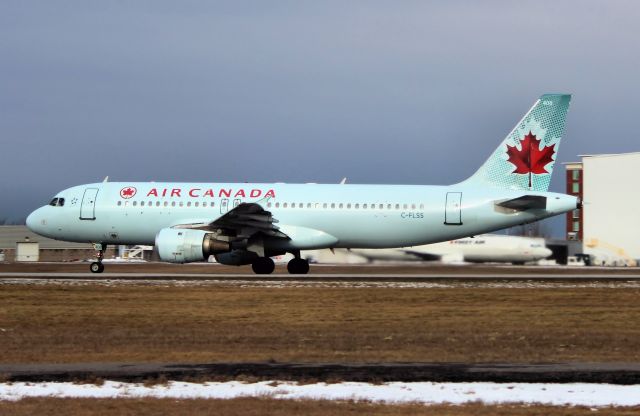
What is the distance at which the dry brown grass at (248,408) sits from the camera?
12.2 m

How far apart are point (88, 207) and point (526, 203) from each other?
2037 centimetres

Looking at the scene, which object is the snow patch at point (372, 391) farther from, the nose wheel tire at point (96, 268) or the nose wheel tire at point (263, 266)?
the nose wheel tire at point (96, 268)

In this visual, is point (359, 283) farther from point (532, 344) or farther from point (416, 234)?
point (532, 344)

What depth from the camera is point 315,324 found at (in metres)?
23.1

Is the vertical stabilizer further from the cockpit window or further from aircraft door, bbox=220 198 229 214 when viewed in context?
the cockpit window

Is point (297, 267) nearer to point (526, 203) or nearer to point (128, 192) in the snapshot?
point (128, 192)

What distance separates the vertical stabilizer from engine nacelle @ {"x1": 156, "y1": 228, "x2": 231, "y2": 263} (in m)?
12.4

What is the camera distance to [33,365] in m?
16.0

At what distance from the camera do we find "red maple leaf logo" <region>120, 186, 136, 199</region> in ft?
152

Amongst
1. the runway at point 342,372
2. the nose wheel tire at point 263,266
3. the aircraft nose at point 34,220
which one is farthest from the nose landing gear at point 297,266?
the runway at point 342,372

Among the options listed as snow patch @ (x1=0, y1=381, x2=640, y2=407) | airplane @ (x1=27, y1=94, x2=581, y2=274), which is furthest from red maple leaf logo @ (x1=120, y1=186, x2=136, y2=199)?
snow patch @ (x1=0, y1=381, x2=640, y2=407)

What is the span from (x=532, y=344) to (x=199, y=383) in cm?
796

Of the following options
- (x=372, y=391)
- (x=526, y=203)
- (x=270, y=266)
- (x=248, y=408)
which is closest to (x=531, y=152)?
(x=526, y=203)

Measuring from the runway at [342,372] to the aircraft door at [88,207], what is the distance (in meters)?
30.9
